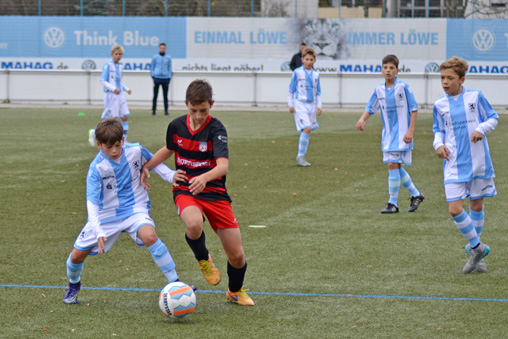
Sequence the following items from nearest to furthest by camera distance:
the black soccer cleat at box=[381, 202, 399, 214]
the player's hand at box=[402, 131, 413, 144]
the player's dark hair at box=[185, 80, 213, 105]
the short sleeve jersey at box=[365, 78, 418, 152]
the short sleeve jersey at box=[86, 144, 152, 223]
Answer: the player's dark hair at box=[185, 80, 213, 105], the short sleeve jersey at box=[86, 144, 152, 223], the player's hand at box=[402, 131, 413, 144], the black soccer cleat at box=[381, 202, 399, 214], the short sleeve jersey at box=[365, 78, 418, 152]

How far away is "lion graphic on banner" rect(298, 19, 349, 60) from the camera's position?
3400 centimetres

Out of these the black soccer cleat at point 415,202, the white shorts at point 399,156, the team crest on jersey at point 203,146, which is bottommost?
the black soccer cleat at point 415,202

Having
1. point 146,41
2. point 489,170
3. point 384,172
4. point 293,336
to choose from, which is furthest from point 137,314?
point 146,41

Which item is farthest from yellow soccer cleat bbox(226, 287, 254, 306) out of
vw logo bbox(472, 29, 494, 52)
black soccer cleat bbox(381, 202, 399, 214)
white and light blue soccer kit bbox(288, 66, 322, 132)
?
vw logo bbox(472, 29, 494, 52)

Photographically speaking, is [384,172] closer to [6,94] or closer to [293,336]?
[293,336]

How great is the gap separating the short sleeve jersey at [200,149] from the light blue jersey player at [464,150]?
6.87ft

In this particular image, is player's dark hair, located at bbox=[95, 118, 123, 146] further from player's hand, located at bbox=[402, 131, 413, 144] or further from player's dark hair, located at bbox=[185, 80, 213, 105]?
player's hand, located at bbox=[402, 131, 413, 144]

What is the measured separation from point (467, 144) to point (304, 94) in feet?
27.3

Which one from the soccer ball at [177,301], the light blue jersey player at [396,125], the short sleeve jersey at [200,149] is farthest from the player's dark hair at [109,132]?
the light blue jersey player at [396,125]

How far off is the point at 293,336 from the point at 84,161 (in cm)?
1017

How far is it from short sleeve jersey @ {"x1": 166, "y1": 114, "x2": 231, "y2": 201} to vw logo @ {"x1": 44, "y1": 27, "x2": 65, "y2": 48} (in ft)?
101

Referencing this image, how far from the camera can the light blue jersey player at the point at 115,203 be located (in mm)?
5699

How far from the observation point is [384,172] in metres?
13.6

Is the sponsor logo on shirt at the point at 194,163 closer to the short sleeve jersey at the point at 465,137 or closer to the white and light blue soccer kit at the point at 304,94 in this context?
the short sleeve jersey at the point at 465,137
